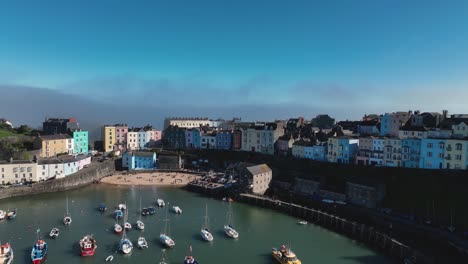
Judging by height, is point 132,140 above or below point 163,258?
above

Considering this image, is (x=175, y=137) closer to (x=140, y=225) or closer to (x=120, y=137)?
(x=120, y=137)

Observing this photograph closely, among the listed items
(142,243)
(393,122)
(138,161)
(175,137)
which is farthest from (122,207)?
(393,122)

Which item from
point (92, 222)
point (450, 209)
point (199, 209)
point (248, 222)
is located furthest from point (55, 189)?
point (450, 209)

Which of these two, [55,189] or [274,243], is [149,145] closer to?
[55,189]

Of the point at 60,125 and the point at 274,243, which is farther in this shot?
the point at 60,125

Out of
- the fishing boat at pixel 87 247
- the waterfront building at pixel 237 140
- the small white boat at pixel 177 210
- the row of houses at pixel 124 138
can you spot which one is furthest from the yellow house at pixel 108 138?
the fishing boat at pixel 87 247

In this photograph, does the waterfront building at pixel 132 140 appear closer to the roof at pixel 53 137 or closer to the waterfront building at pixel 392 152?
the roof at pixel 53 137

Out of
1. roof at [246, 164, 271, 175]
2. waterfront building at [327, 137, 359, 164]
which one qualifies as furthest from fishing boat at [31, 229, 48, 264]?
waterfront building at [327, 137, 359, 164]
